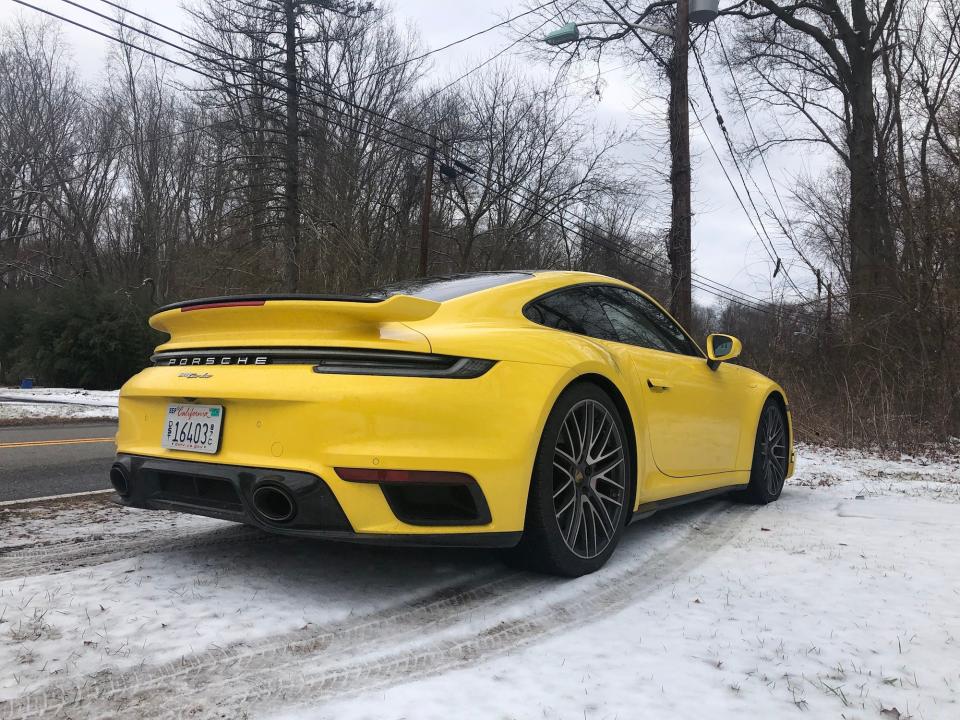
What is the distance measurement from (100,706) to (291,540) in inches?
66.0

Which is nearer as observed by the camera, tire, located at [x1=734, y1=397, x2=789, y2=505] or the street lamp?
tire, located at [x1=734, y1=397, x2=789, y2=505]

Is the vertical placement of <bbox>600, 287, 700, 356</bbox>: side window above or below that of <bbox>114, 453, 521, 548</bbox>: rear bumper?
above

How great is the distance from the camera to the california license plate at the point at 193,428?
2.67 meters

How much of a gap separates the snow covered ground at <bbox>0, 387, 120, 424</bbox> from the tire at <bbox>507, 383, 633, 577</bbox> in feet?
35.2

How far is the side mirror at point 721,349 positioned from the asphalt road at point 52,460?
4.32 metres

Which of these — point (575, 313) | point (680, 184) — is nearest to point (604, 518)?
point (575, 313)

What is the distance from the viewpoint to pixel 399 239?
2662cm

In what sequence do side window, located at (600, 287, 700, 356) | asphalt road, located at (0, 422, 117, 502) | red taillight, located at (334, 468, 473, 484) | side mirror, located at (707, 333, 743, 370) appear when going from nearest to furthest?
red taillight, located at (334, 468, 473, 484) < side window, located at (600, 287, 700, 356) < side mirror, located at (707, 333, 743, 370) < asphalt road, located at (0, 422, 117, 502)

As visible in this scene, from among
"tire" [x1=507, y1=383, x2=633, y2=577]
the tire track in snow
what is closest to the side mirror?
"tire" [x1=507, y1=383, x2=633, y2=577]

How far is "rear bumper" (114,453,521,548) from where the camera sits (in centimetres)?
243

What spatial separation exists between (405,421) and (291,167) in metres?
22.8

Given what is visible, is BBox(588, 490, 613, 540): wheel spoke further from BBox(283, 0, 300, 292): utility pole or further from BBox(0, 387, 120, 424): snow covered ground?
BBox(283, 0, 300, 292): utility pole

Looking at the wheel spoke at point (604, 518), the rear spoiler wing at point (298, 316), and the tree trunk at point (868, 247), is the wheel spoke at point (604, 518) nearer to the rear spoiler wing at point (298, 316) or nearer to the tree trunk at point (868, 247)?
the rear spoiler wing at point (298, 316)

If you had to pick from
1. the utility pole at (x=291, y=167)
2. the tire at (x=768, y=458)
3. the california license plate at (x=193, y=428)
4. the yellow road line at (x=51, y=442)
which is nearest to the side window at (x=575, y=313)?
the california license plate at (x=193, y=428)
